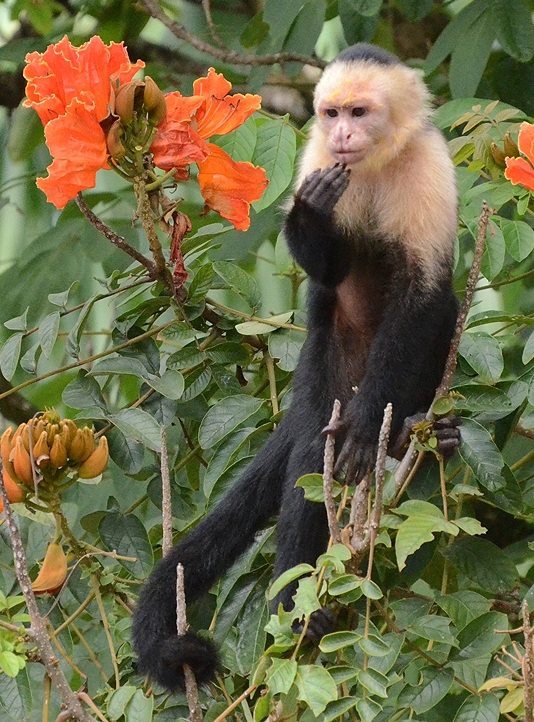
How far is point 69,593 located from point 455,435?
1.06m

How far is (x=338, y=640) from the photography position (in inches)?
65.5

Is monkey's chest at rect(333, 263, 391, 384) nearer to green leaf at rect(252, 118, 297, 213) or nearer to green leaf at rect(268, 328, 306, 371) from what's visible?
green leaf at rect(268, 328, 306, 371)

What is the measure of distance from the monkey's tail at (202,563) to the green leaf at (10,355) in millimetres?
575

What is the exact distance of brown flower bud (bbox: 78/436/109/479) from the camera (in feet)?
6.76

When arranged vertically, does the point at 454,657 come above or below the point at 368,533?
below

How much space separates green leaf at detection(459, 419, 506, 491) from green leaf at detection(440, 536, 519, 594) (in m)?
0.17

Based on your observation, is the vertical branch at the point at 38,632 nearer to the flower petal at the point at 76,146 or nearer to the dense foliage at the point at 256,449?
the dense foliage at the point at 256,449

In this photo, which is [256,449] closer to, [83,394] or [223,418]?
[223,418]

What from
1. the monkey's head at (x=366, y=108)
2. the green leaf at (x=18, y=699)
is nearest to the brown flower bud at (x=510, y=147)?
the monkey's head at (x=366, y=108)

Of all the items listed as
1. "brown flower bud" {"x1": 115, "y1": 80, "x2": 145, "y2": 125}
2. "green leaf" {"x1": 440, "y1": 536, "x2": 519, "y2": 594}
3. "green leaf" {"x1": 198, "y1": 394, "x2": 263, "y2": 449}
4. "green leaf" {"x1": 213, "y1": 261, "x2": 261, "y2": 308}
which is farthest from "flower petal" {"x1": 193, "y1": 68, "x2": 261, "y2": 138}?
"green leaf" {"x1": 440, "y1": 536, "x2": 519, "y2": 594}

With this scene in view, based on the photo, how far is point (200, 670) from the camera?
7.04 ft

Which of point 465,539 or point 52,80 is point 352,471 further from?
point 52,80

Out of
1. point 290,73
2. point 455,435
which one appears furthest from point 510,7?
point 455,435

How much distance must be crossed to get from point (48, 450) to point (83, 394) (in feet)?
1.77
